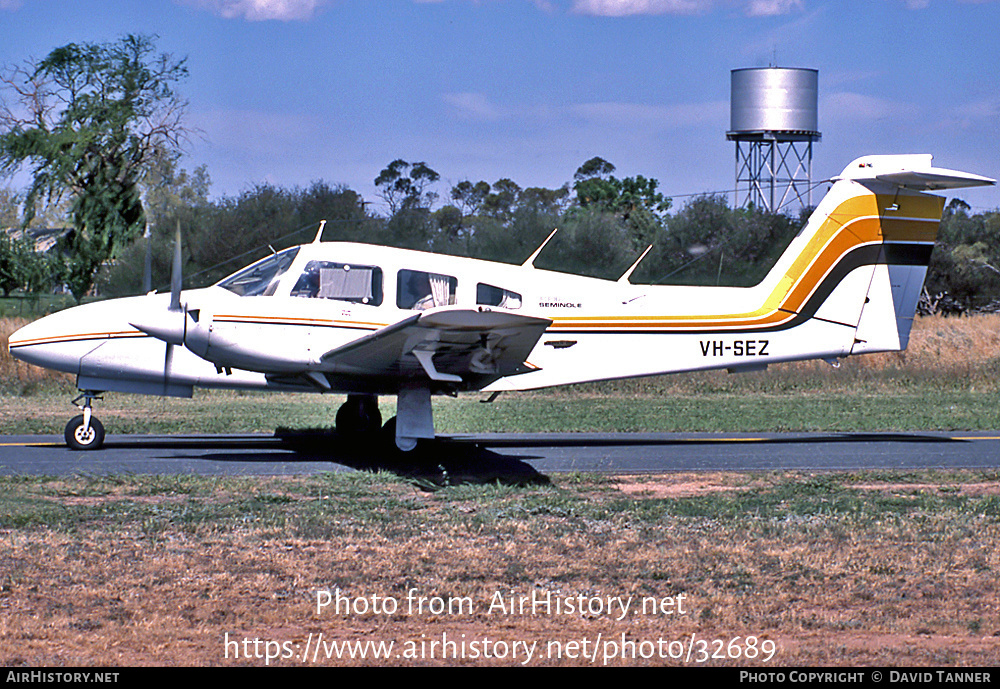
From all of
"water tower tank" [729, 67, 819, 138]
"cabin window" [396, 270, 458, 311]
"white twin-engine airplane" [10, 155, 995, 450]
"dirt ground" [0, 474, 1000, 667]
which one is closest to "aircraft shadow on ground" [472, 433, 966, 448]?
"white twin-engine airplane" [10, 155, 995, 450]

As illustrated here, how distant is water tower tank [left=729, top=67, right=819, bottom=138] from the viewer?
48375mm

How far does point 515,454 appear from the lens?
12906 mm

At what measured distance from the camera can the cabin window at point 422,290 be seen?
11.9 meters

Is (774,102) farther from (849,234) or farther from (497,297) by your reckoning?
(497,297)

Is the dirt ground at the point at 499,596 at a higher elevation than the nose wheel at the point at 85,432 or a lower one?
lower

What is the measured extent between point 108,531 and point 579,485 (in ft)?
14.9

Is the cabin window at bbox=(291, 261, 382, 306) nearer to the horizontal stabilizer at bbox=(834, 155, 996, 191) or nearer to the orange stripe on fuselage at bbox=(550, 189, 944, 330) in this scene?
the orange stripe on fuselage at bbox=(550, 189, 944, 330)

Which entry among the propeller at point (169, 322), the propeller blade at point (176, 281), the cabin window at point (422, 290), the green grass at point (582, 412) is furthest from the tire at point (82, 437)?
the cabin window at point (422, 290)

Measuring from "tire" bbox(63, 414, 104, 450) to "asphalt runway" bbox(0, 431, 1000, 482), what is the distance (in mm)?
158

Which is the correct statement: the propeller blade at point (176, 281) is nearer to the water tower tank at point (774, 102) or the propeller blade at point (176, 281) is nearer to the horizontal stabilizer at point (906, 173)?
the horizontal stabilizer at point (906, 173)

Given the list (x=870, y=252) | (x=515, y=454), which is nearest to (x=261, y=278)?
(x=515, y=454)

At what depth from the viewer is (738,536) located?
774 centimetres

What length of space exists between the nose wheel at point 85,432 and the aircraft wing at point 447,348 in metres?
3.26

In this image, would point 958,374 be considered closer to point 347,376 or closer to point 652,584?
point 347,376
